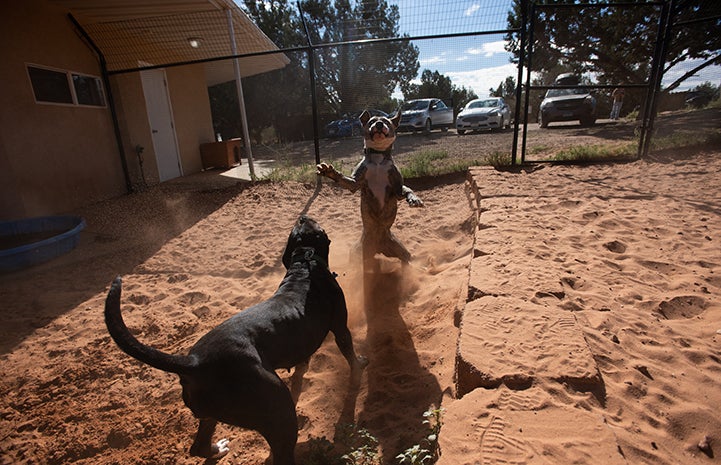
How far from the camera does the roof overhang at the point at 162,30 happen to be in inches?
274

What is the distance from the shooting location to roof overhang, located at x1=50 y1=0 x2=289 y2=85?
6.96 metres

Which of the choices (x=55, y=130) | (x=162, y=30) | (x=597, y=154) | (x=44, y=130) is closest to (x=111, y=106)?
(x=55, y=130)

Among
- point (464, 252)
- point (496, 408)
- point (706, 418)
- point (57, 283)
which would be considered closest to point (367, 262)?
point (464, 252)

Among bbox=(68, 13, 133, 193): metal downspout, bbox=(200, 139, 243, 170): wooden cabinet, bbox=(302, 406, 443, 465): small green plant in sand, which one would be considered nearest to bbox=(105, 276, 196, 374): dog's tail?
bbox=(302, 406, 443, 465): small green plant in sand

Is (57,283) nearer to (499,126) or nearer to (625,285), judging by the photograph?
(625,285)

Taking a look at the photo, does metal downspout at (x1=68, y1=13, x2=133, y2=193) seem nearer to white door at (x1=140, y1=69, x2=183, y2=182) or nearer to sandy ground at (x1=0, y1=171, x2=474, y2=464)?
white door at (x1=140, y1=69, x2=183, y2=182)

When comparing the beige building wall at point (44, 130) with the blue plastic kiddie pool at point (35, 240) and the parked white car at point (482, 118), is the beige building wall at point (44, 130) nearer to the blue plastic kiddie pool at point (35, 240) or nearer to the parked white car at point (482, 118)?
the blue plastic kiddie pool at point (35, 240)

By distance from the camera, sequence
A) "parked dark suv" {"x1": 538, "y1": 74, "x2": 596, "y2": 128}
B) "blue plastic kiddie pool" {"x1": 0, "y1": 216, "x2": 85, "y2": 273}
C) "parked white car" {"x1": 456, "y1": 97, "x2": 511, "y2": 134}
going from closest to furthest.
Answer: "blue plastic kiddie pool" {"x1": 0, "y1": 216, "x2": 85, "y2": 273} → "parked white car" {"x1": 456, "y1": 97, "x2": 511, "y2": 134} → "parked dark suv" {"x1": 538, "y1": 74, "x2": 596, "y2": 128}

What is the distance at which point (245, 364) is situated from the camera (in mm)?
1670

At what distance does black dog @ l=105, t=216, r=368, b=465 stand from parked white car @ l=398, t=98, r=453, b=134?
40.0 feet

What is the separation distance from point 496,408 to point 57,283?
474cm

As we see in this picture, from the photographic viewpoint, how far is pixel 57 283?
425 centimetres

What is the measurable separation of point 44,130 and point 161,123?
3.50 meters

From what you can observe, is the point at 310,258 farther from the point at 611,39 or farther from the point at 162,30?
the point at 611,39
